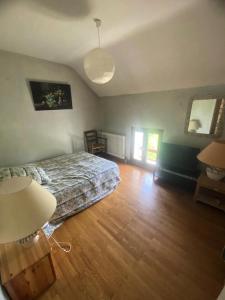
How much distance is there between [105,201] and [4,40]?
293cm

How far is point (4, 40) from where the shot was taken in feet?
6.96

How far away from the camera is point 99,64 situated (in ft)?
5.02

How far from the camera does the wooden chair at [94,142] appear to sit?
4.05 m

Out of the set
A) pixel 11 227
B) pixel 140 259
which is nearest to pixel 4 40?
pixel 11 227

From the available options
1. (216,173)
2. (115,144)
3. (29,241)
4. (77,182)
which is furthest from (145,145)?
(29,241)

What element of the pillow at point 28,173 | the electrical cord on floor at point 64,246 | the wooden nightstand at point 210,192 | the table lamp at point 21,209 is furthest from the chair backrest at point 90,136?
the table lamp at point 21,209

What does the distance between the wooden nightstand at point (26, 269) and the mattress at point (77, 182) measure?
734mm

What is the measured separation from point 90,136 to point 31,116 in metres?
1.62

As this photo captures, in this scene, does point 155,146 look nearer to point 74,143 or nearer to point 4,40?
point 74,143

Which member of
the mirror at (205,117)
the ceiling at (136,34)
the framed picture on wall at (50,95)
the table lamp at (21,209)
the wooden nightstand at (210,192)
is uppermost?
the ceiling at (136,34)

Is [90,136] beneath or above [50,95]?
beneath

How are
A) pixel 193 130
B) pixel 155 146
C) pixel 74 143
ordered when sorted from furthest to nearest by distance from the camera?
pixel 74 143, pixel 155 146, pixel 193 130

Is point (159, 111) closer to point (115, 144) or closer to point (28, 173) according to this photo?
point (115, 144)

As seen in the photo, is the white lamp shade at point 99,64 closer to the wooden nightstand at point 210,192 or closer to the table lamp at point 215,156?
the table lamp at point 215,156
